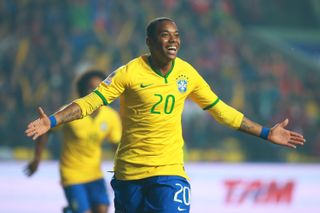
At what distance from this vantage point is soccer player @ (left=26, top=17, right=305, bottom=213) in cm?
522

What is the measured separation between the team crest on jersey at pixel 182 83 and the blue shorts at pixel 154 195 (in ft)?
1.86

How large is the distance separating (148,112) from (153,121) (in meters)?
0.07

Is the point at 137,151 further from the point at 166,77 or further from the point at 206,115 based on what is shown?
the point at 206,115

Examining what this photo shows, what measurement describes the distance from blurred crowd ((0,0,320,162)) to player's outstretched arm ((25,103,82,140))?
7.09 metres

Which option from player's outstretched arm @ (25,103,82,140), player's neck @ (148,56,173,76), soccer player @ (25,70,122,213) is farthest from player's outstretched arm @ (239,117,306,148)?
soccer player @ (25,70,122,213)

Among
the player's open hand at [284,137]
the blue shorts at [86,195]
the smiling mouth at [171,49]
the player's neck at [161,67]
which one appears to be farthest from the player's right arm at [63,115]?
the blue shorts at [86,195]

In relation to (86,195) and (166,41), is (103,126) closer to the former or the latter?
(86,195)

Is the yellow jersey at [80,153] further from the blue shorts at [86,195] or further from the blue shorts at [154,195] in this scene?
the blue shorts at [154,195]

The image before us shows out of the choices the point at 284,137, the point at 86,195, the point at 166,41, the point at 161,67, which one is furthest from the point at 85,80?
the point at 284,137

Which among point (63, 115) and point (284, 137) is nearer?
point (63, 115)

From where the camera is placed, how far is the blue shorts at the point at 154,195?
17.2ft

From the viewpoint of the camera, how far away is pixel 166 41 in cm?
519

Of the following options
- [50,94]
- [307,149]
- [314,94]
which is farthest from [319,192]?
[50,94]

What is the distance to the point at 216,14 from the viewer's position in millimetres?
13602
